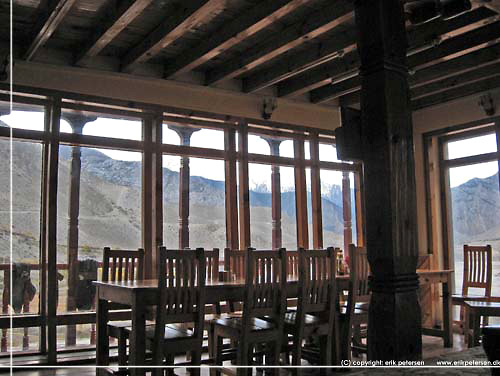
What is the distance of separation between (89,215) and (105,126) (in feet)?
3.12

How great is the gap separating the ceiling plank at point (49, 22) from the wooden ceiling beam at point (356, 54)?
9.33 ft

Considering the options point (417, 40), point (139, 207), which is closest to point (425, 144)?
point (417, 40)

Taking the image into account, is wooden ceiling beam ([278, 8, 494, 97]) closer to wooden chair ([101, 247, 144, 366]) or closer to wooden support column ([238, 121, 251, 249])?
wooden support column ([238, 121, 251, 249])

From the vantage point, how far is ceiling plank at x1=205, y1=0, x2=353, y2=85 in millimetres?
4367

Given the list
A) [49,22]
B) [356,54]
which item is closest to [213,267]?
[49,22]

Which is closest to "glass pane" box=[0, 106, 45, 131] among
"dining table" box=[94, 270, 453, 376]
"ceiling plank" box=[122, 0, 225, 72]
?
"ceiling plank" box=[122, 0, 225, 72]

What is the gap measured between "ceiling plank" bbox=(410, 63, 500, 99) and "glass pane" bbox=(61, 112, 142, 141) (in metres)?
3.45

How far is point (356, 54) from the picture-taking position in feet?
17.5

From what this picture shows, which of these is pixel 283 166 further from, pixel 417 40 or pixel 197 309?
pixel 197 309

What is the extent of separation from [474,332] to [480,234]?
92.7 inches

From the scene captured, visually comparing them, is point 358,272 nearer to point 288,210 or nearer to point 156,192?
point 288,210

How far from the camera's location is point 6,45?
16.3ft

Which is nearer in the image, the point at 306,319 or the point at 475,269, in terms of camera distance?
the point at 306,319

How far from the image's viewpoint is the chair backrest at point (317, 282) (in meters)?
4.00
